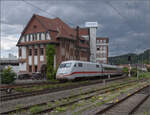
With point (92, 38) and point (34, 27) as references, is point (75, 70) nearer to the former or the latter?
point (34, 27)

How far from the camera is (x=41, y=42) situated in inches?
1874

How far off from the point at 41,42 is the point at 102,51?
4269cm

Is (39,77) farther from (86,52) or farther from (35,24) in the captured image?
(86,52)

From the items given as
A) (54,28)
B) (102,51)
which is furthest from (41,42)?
(102,51)

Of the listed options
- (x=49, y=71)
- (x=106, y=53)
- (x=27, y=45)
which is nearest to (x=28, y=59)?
(x=27, y=45)

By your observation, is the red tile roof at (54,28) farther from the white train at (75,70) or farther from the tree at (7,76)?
the tree at (7,76)

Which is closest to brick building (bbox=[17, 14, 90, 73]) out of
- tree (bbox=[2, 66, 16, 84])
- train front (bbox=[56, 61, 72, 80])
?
train front (bbox=[56, 61, 72, 80])

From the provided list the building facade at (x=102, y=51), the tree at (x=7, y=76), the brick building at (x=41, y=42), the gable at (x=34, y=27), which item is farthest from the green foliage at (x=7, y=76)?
the building facade at (x=102, y=51)

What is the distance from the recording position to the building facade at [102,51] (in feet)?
277

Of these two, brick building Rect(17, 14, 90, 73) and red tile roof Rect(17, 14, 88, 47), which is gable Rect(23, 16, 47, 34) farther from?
red tile roof Rect(17, 14, 88, 47)

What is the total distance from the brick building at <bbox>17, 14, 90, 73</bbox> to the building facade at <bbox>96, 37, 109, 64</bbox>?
107 ft

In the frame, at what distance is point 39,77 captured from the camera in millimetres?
39094

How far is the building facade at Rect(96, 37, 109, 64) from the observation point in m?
84.3

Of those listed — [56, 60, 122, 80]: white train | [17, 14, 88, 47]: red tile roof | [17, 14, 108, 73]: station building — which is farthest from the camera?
[17, 14, 108, 73]: station building
